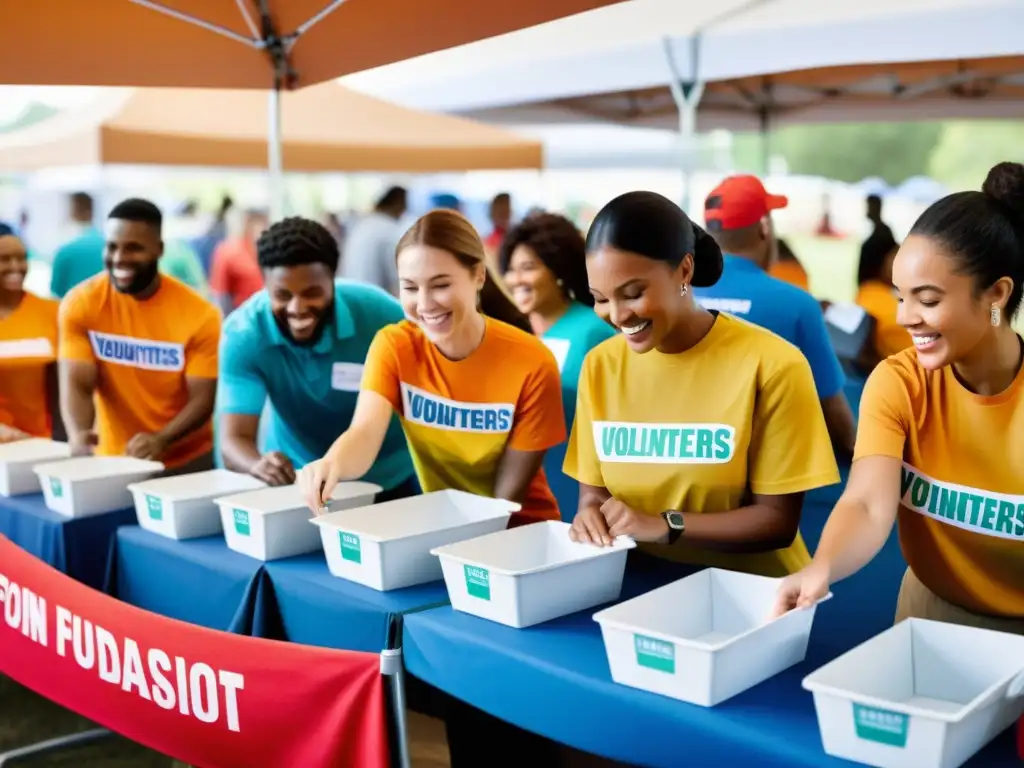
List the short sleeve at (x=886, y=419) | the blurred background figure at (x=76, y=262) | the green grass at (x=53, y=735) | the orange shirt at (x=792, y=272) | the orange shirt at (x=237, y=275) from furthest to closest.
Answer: the orange shirt at (x=237, y=275) < the blurred background figure at (x=76, y=262) < the orange shirt at (x=792, y=272) < the green grass at (x=53, y=735) < the short sleeve at (x=886, y=419)

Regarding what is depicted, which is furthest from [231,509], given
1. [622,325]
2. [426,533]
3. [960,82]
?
[960,82]

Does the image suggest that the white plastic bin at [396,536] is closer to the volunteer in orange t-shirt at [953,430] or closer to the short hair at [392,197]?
the volunteer in orange t-shirt at [953,430]

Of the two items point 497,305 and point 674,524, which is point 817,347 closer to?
point 497,305

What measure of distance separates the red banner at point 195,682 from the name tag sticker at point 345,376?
82 centimetres

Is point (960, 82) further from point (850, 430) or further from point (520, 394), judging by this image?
point (520, 394)

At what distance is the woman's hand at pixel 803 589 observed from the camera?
1.47 meters

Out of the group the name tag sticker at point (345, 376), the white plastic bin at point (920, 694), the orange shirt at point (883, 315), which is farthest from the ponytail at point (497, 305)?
the orange shirt at point (883, 315)

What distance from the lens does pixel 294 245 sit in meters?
2.52

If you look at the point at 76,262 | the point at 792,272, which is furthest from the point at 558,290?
the point at 76,262

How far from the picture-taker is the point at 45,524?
2.40 meters

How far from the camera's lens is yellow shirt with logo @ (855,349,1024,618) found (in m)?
1.53

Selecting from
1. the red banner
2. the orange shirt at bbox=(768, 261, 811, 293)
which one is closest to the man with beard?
the red banner

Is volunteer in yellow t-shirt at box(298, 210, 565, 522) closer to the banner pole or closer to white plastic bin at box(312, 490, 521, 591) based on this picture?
white plastic bin at box(312, 490, 521, 591)

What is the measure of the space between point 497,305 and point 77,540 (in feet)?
3.64
